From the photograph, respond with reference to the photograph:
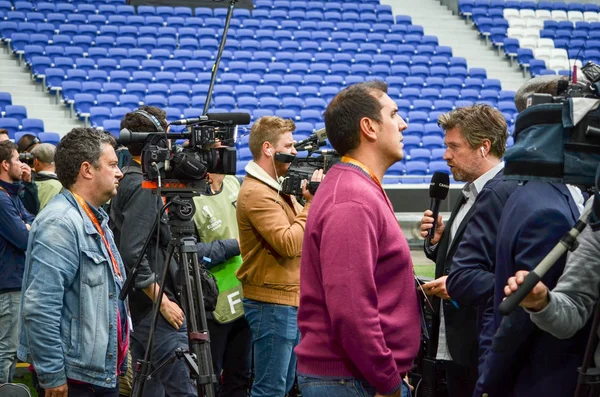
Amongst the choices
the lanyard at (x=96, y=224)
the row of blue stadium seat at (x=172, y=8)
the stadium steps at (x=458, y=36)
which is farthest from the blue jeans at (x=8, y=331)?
the stadium steps at (x=458, y=36)

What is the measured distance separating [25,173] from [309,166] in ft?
7.40

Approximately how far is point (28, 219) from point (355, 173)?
317 centimetres

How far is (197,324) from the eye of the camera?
2912 millimetres

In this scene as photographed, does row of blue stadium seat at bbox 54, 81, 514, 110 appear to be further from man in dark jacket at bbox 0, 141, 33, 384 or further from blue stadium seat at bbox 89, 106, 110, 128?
man in dark jacket at bbox 0, 141, 33, 384

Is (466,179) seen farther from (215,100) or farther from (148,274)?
(215,100)

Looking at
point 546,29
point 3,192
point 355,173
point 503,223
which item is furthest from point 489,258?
point 546,29

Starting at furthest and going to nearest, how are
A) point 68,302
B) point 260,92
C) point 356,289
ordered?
point 260,92, point 68,302, point 356,289

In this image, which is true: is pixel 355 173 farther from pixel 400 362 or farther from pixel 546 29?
pixel 546 29

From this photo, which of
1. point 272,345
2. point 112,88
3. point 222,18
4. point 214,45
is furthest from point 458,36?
point 272,345

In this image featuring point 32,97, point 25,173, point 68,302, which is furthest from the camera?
point 32,97

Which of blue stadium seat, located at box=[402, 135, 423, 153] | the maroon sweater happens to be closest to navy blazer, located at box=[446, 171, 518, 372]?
the maroon sweater

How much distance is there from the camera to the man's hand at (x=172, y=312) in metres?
3.20

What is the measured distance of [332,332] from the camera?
6.85 ft

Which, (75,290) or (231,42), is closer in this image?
(75,290)
